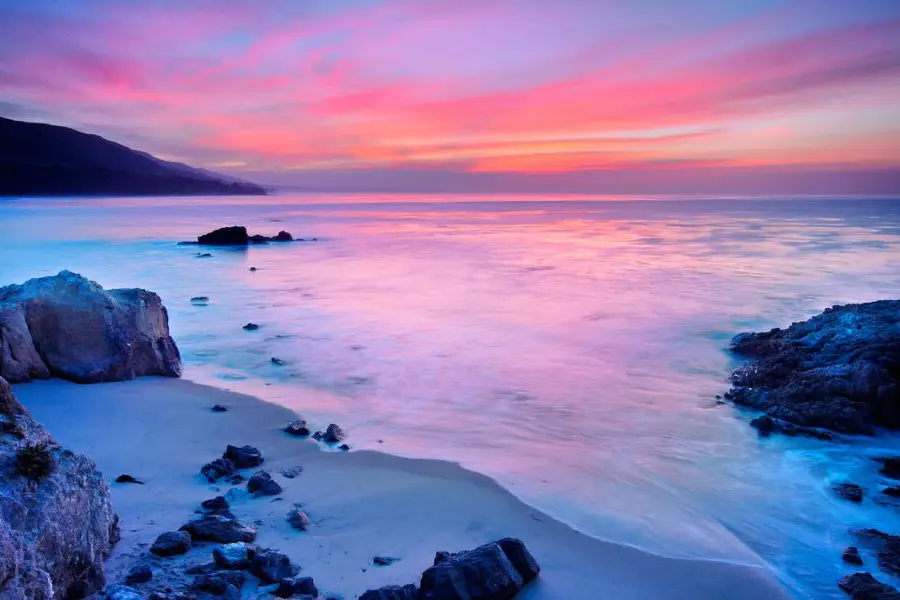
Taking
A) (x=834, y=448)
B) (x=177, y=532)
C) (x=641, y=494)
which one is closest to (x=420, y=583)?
(x=177, y=532)

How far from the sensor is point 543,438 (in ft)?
23.8

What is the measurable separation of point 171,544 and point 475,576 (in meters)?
1.99

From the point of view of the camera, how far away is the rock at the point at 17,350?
7520 millimetres

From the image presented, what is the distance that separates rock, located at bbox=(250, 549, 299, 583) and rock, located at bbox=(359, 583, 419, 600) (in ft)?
1.88

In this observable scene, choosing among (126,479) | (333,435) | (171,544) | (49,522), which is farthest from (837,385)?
(49,522)

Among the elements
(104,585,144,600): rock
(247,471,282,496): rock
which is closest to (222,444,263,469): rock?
(247,471,282,496): rock

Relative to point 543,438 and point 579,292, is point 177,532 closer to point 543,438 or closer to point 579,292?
point 543,438

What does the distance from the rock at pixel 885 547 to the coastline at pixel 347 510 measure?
0.97m

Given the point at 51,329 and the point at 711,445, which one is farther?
the point at 51,329

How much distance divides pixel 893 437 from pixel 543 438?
13.0ft

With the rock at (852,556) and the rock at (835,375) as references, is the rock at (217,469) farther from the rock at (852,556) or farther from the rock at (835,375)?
the rock at (835,375)

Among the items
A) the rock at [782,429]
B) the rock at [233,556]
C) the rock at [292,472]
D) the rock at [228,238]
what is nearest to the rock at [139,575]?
the rock at [233,556]

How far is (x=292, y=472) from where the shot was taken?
581cm

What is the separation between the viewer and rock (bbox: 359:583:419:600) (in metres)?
3.81
